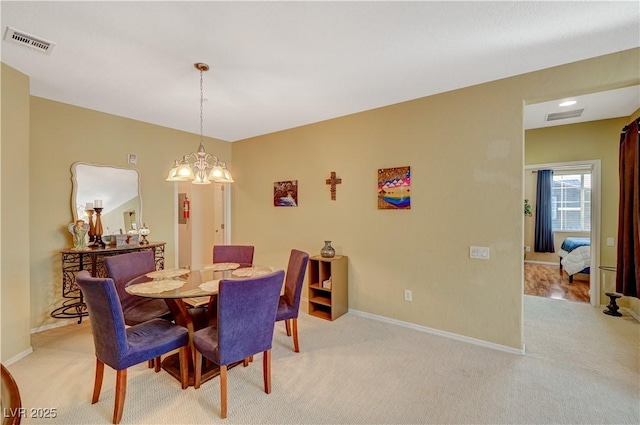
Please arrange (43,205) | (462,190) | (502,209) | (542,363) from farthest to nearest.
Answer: (43,205) → (462,190) → (502,209) → (542,363)

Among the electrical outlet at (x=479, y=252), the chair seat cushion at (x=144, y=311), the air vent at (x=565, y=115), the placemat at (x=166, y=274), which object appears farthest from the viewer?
the air vent at (x=565, y=115)

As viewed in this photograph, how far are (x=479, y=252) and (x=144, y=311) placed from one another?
3248mm

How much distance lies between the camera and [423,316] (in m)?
3.26

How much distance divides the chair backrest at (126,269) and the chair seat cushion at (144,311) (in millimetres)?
71

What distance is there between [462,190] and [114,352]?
3.24 meters

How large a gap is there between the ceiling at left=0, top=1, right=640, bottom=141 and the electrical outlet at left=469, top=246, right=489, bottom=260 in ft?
5.46

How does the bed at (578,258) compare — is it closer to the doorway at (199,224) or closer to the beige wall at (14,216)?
the doorway at (199,224)

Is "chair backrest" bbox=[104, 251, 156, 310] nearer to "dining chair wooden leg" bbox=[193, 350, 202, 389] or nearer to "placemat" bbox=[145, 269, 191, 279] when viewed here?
"placemat" bbox=[145, 269, 191, 279]

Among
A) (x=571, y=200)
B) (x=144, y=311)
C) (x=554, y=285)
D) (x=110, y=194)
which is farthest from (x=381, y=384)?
(x=571, y=200)

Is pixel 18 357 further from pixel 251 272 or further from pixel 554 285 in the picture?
pixel 554 285

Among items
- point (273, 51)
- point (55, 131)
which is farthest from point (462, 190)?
point (55, 131)

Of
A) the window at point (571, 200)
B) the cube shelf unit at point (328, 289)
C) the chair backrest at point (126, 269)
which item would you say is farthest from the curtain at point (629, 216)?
the chair backrest at point (126, 269)

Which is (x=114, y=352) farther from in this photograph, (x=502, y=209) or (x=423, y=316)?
(x=502, y=209)

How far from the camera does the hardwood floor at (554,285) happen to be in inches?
177
